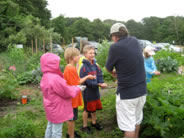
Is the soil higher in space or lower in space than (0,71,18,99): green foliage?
lower

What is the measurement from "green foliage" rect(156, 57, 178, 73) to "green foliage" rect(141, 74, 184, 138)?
18.3 feet

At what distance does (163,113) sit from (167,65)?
248 inches

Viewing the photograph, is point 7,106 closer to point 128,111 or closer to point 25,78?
point 25,78

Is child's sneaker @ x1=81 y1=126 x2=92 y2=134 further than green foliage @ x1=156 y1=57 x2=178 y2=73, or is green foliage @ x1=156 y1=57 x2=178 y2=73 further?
green foliage @ x1=156 y1=57 x2=178 y2=73

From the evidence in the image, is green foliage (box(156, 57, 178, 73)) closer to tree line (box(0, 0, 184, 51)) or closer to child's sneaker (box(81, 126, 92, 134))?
tree line (box(0, 0, 184, 51))

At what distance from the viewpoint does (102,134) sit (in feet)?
10.5

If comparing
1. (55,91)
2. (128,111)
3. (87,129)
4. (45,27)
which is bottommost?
(87,129)

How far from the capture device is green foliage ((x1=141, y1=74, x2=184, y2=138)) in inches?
99.1

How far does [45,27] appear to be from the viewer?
27562 millimetres

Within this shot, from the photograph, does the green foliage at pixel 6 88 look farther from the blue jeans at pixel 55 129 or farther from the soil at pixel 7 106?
the blue jeans at pixel 55 129

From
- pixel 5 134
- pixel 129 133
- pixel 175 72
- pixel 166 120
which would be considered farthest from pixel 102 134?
pixel 175 72

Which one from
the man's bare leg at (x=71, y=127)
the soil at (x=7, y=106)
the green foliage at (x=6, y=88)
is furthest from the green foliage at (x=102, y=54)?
the man's bare leg at (x=71, y=127)

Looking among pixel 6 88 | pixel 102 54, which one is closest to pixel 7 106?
pixel 6 88

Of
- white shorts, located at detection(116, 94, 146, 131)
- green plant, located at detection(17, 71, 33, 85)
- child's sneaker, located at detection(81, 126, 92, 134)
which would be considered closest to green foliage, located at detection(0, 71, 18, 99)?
green plant, located at detection(17, 71, 33, 85)
